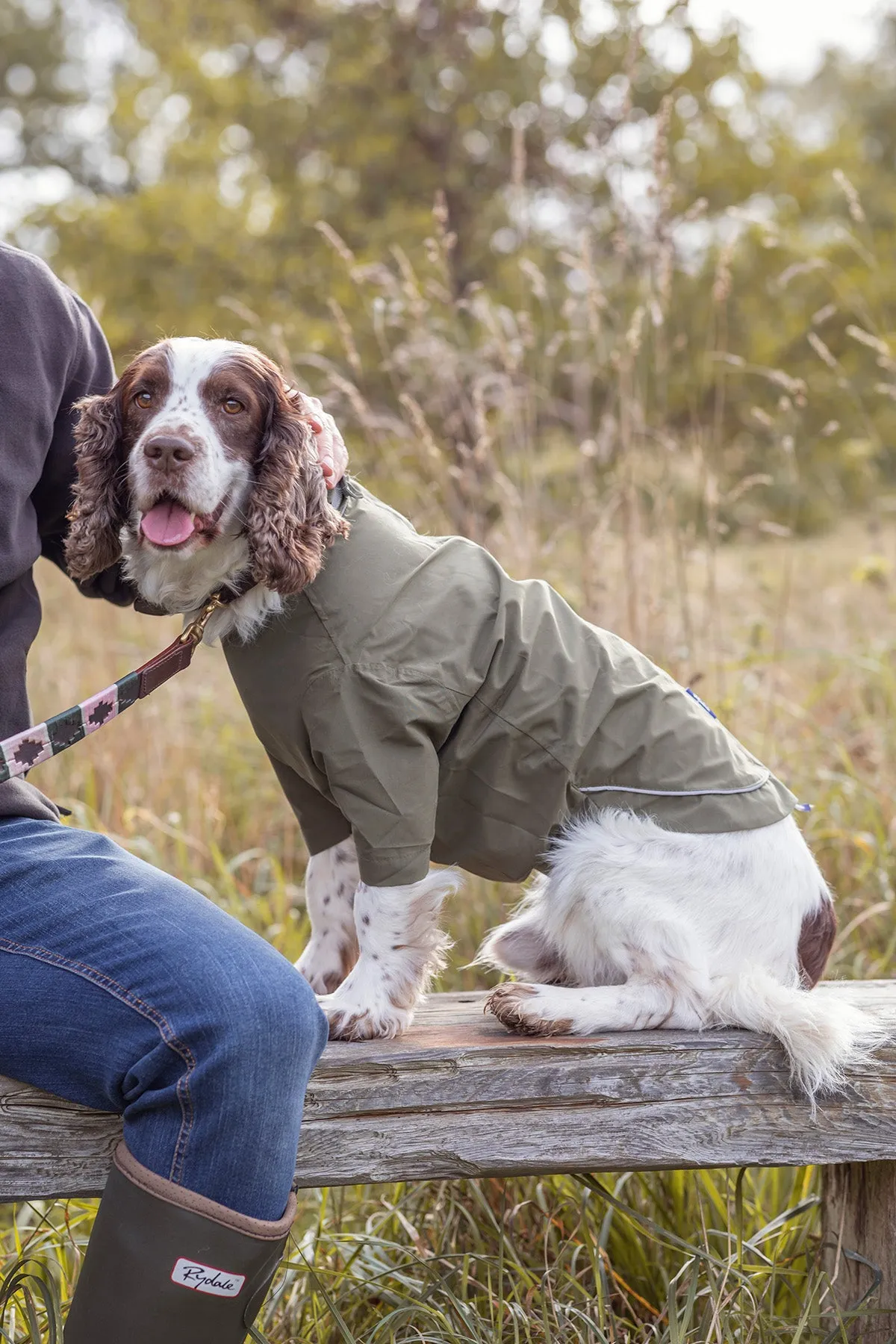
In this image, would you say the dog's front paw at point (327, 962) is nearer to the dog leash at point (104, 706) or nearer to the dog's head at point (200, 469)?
the dog leash at point (104, 706)

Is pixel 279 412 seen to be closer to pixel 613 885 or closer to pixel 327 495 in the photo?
pixel 327 495

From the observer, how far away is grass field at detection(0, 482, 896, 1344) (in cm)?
208

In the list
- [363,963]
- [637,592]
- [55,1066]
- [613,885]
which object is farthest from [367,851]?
[637,592]

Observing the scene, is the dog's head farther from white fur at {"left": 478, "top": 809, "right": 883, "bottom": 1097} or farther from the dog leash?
white fur at {"left": 478, "top": 809, "right": 883, "bottom": 1097}

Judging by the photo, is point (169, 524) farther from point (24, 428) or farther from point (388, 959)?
point (388, 959)

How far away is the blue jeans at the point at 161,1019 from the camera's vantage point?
1548mm

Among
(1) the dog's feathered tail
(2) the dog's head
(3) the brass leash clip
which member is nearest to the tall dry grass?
(1) the dog's feathered tail

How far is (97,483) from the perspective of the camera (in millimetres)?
2088

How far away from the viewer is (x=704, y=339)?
8.38 meters

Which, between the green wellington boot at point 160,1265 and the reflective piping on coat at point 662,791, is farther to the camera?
the reflective piping on coat at point 662,791

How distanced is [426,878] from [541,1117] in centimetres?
45

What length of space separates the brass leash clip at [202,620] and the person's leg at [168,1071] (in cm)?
51

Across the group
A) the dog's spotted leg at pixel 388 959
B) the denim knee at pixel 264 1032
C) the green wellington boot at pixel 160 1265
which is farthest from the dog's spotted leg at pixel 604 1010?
the green wellington boot at pixel 160 1265

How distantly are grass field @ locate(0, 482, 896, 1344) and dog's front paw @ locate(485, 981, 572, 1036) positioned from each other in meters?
0.30
